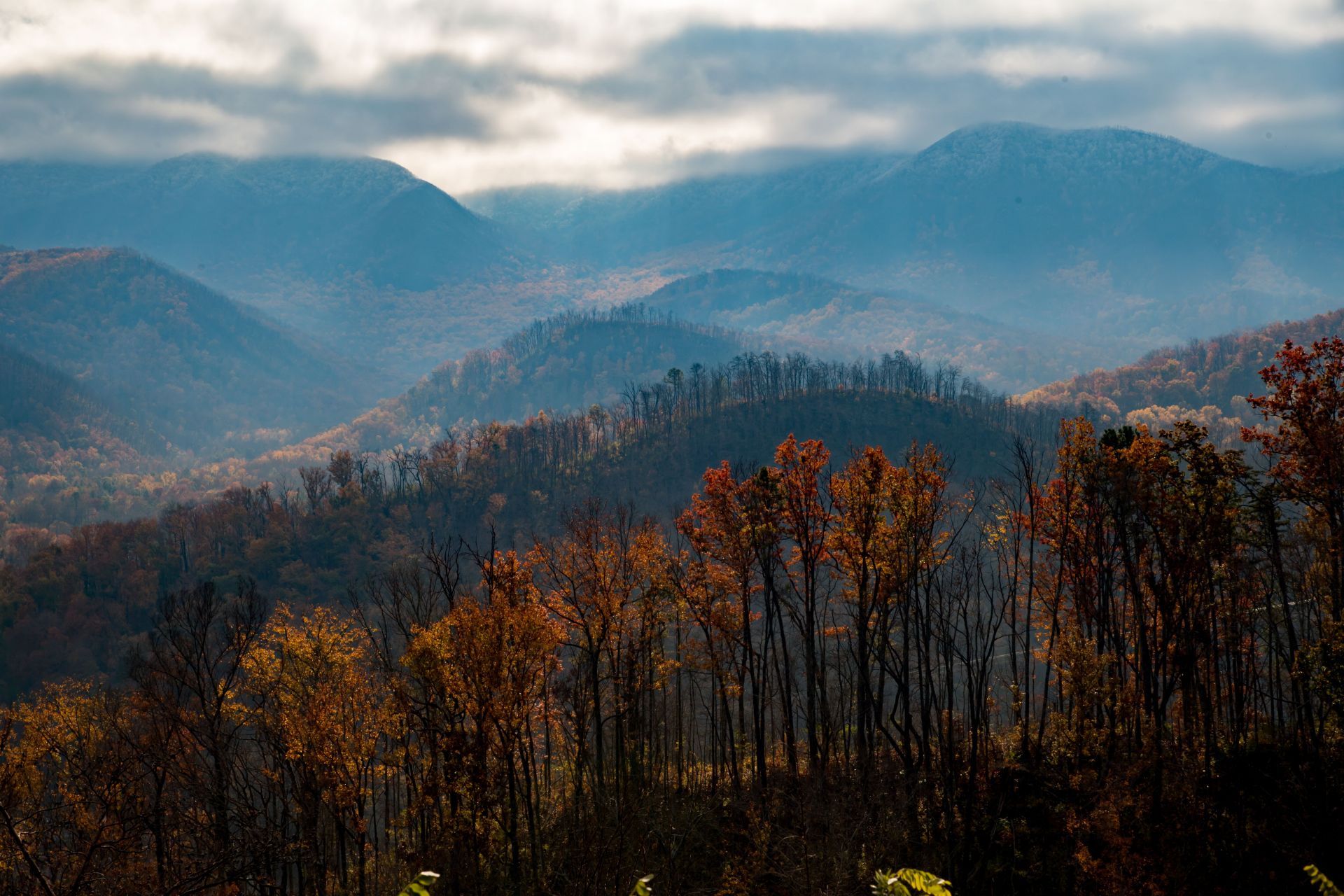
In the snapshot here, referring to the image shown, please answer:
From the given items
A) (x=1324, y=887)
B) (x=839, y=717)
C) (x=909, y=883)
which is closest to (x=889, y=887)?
(x=909, y=883)

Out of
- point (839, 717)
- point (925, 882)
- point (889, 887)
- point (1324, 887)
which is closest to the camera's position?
point (1324, 887)

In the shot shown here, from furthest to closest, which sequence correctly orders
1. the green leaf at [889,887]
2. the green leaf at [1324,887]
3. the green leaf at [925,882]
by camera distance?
the green leaf at [889,887] → the green leaf at [925,882] → the green leaf at [1324,887]

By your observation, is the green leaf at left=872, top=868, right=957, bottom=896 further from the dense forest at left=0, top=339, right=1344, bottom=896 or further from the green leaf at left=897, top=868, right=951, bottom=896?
the dense forest at left=0, top=339, right=1344, bottom=896

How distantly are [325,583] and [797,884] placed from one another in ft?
554

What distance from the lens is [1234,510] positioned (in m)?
43.0

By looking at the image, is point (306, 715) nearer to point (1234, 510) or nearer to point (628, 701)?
point (628, 701)

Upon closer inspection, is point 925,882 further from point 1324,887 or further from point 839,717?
point 839,717

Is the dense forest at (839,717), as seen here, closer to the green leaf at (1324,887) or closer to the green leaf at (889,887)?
the green leaf at (889,887)

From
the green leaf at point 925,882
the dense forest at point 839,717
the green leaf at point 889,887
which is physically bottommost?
the dense forest at point 839,717

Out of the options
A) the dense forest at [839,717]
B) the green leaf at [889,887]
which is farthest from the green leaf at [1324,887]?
the dense forest at [839,717]

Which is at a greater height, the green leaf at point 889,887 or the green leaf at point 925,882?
the green leaf at point 925,882

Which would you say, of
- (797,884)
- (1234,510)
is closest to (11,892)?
(797,884)

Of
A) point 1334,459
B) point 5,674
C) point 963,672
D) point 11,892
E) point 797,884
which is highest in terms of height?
point 1334,459

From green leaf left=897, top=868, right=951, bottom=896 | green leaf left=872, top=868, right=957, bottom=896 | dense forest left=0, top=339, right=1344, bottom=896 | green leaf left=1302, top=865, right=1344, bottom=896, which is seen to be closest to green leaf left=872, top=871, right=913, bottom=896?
green leaf left=872, top=868, right=957, bottom=896
